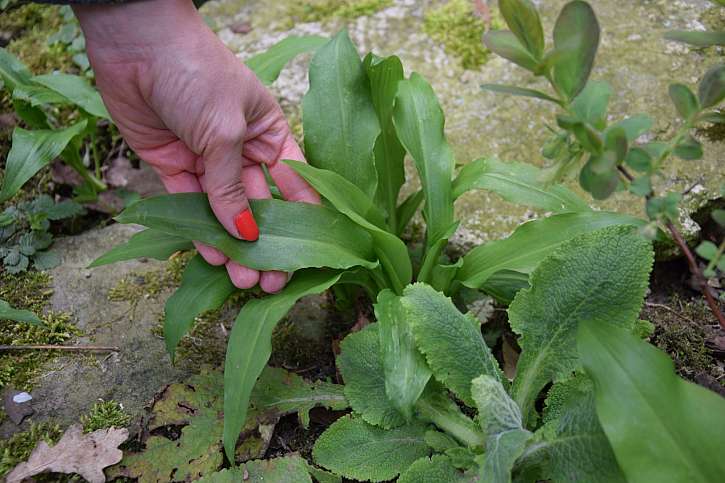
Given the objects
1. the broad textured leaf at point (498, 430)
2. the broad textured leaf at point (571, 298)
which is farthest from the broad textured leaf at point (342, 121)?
the broad textured leaf at point (498, 430)

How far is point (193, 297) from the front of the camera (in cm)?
180

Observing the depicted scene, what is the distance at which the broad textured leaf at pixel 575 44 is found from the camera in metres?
1.02

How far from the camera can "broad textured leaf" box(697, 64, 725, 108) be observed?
104 centimetres

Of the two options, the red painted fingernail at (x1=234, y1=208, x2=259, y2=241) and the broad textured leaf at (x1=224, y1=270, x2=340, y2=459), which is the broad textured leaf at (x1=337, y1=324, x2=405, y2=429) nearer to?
the broad textured leaf at (x1=224, y1=270, x2=340, y2=459)

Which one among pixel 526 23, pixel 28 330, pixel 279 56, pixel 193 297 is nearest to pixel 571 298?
pixel 526 23

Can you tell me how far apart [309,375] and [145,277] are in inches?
28.7

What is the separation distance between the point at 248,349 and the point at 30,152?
1.25 metres

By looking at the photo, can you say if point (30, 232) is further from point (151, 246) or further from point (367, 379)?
point (367, 379)

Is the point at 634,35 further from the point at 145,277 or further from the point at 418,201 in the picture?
the point at 145,277

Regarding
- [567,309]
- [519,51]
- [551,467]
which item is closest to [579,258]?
[567,309]

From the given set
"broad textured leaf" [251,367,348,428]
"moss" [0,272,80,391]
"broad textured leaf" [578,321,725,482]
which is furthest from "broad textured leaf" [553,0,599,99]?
"moss" [0,272,80,391]

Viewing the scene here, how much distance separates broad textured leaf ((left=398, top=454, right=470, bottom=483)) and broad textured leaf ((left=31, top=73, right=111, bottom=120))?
1761 mm

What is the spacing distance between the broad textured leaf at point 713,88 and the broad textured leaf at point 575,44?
204 millimetres

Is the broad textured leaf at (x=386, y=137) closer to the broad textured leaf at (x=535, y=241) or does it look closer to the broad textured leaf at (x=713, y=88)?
the broad textured leaf at (x=535, y=241)
